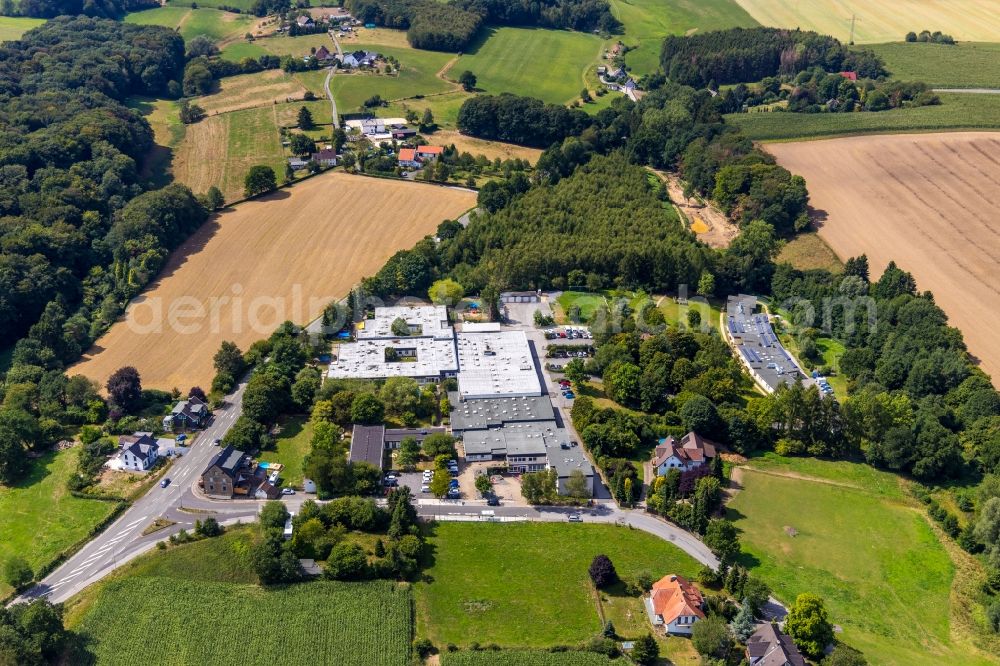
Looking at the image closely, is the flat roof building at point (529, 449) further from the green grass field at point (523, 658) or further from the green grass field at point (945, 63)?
the green grass field at point (945, 63)

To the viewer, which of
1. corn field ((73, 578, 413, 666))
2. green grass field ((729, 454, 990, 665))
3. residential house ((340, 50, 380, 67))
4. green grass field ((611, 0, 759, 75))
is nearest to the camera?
corn field ((73, 578, 413, 666))

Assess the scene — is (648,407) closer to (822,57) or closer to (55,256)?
(55,256)

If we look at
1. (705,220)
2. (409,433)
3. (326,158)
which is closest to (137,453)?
(409,433)

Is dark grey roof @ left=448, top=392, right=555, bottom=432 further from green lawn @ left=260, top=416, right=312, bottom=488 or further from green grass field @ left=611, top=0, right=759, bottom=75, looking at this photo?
green grass field @ left=611, top=0, right=759, bottom=75

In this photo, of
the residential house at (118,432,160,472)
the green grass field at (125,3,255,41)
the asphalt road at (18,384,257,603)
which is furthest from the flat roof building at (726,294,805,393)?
the green grass field at (125,3,255,41)

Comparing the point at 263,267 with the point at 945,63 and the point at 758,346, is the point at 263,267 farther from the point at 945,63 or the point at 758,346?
the point at 945,63

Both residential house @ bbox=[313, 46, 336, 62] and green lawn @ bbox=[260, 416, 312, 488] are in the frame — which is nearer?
green lawn @ bbox=[260, 416, 312, 488]

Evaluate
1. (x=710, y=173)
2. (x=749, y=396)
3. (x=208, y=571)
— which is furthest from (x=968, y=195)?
(x=208, y=571)
